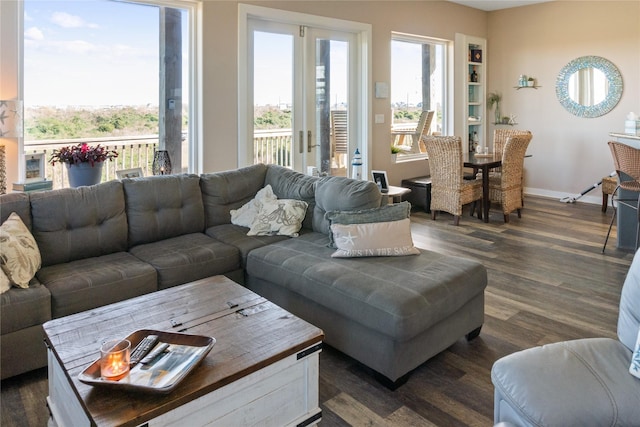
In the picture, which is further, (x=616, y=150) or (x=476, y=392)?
(x=616, y=150)

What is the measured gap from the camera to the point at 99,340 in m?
1.87

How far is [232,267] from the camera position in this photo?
10.3 ft

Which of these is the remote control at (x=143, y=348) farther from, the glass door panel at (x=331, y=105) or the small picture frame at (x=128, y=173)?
the glass door panel at (x=331, y=105)

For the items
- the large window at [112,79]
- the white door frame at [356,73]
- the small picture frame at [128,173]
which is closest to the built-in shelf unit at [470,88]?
→ the white door frame at [356,73]

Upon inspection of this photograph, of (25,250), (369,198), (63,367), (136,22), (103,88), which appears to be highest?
(136,22)

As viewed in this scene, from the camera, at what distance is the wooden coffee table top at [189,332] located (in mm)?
1489

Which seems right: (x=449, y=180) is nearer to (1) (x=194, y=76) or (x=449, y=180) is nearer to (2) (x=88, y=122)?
(1) (x=194, y=76)

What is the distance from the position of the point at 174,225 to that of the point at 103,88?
5.09ft

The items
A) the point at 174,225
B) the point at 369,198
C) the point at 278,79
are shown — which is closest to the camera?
the point at 369,198

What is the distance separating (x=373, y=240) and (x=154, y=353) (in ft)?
4.78

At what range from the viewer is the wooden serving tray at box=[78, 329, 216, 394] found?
1505 millimetres

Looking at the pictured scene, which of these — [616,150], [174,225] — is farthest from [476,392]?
[616,150]

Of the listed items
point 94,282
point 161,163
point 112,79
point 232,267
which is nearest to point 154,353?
point 94,282

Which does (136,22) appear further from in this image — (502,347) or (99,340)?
(502,347)
